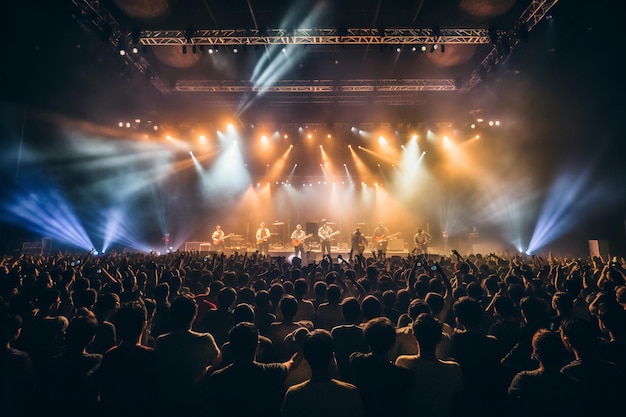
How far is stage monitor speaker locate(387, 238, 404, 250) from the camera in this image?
65.5 feet

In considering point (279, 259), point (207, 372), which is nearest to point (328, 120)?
point (279, 259)

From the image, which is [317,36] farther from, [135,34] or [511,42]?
[511,42]

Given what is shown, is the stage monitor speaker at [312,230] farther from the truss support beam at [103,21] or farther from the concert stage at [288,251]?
the truss support beam at [103,21]

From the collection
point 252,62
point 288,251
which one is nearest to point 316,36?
point 252,62

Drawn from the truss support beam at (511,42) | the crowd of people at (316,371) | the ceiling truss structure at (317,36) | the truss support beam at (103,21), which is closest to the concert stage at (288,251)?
the truss support beam at (511,42)

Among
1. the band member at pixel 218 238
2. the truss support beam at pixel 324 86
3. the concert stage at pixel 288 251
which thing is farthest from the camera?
the band member at pixel 218 238

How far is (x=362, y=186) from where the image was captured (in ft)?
80.9

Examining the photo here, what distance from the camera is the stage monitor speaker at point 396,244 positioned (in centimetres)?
1995

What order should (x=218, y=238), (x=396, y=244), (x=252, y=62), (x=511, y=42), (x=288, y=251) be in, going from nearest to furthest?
(x=511, y=42) < (x=252, y=62) < (x=218, y=238) < (x=288, y=251) < (x=396, y=244)

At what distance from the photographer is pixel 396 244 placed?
20078mm

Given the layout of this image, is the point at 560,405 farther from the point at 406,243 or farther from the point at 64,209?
the point at 406,243

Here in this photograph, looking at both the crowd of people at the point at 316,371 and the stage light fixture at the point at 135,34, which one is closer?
the crowd of people at the point at 316,371

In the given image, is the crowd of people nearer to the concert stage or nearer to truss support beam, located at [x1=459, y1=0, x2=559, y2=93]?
truss support beam, located at [x1=459, y1=0, x2=559, y2=93]

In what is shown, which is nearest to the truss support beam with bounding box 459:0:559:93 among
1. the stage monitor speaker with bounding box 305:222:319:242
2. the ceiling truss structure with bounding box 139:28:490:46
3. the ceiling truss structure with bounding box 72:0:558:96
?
the ceiling truss structure with bounding box 72:0:558:96
